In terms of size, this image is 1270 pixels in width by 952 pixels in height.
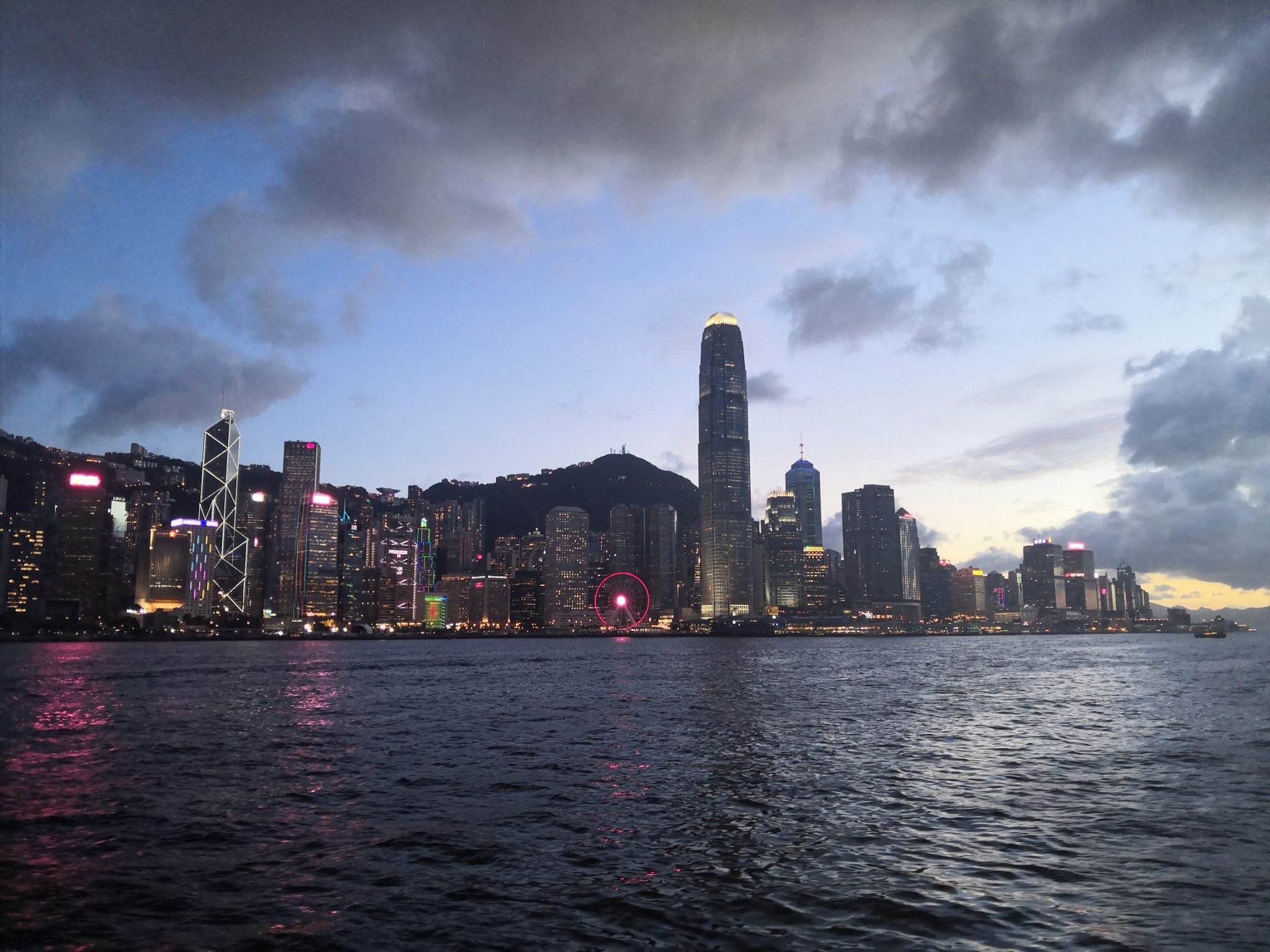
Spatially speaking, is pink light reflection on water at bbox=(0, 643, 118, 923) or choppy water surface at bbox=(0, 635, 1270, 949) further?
pink light reflection on water at bbox=(0, 643, 118, 923)

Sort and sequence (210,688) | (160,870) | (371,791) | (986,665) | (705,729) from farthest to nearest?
(986,665), (210,688), (705,729), (371,791), (160,870)

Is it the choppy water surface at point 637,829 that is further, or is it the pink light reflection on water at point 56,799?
the pink light reflection on water at point 56,799

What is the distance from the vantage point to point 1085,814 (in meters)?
28.5

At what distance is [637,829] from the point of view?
26562 mm

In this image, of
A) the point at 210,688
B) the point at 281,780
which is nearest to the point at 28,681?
the point at 210,688

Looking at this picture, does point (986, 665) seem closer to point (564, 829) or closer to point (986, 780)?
point (986, 780)

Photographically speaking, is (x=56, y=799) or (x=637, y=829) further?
(x=56, y=799)

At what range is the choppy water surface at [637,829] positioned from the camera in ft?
58.9

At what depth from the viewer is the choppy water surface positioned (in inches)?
706

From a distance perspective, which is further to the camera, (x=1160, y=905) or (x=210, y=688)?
(x=210, y=688)

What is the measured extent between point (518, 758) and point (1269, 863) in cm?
3047

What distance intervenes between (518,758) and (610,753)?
4989mm

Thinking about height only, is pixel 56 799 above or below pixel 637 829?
below

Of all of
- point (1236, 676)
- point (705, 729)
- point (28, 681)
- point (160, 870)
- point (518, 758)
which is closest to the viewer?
point (160, 870)
